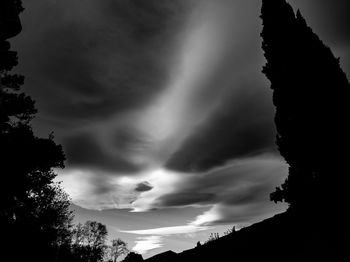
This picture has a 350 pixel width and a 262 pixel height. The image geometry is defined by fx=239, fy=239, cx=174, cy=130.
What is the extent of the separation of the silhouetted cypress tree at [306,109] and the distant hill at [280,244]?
4.13 metres

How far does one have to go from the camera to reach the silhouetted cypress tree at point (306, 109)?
39.0 feet

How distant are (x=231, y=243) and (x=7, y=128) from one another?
35.1 feet

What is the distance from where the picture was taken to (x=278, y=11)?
1565 cm

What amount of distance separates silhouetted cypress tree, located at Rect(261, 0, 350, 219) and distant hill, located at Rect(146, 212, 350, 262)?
413 cm

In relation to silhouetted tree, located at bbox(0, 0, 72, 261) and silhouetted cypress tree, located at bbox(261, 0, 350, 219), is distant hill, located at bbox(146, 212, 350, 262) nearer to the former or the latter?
silhouetted cypress tree, located at bbox(261, 0, 350, 219)

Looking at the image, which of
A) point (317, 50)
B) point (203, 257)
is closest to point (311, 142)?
point (317, 50)

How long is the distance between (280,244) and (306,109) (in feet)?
27.1

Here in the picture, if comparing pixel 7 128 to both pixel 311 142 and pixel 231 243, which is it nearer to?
pixel 231 243

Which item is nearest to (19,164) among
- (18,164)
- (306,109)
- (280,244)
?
(18,164)

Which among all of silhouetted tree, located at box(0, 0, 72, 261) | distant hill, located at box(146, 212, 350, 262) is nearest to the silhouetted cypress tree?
distant hill, located at box(146, 212, 350, 262)

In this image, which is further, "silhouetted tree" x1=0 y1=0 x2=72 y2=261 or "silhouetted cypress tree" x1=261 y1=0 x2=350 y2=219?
"silhouetted cypress tree" x1=261 y1=0 x2=350 y2=219

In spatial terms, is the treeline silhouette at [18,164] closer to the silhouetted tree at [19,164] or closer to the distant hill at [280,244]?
the silhouetted tree at [19,164]

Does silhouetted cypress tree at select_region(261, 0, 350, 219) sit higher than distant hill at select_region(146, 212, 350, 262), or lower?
higher

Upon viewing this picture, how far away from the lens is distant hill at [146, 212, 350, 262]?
674cm
